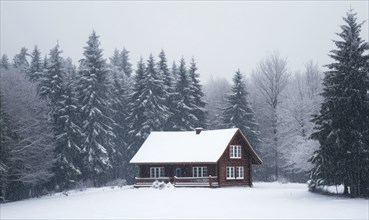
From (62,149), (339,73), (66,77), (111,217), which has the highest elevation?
(66,77)

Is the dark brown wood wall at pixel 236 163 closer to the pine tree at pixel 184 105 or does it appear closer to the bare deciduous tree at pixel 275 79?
the bare deciduous tree at pixel 275 79

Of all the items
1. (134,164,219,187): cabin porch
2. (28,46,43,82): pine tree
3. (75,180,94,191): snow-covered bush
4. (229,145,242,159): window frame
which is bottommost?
(75,180,94,191): snow-covered bush

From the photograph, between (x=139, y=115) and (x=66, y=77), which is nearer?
(x=66, y=77)

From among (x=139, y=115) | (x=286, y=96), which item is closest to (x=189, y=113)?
(x=139, y=115)

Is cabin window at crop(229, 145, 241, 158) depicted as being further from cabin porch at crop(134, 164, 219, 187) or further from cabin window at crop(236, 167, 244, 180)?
cabin porch at crop(134, 164, 219, 187)

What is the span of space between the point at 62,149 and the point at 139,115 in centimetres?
1526

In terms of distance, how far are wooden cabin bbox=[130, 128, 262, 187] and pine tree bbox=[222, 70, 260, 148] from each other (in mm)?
15268

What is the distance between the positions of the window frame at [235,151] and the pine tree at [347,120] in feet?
60.3

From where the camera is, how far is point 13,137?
51.2m

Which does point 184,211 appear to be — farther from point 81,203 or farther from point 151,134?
point 151,134

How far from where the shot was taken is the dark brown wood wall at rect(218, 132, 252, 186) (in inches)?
2251

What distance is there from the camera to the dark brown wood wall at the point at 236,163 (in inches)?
2251

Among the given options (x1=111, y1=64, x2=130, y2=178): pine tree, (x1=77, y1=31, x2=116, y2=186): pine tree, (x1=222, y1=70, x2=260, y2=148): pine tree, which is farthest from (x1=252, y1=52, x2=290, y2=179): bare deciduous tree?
(x1=77, y1=31, x2=116, y2=186): pine tree

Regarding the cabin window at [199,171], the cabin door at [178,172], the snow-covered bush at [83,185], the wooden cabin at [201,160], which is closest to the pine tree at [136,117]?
the wooden cabin at [201,160]
